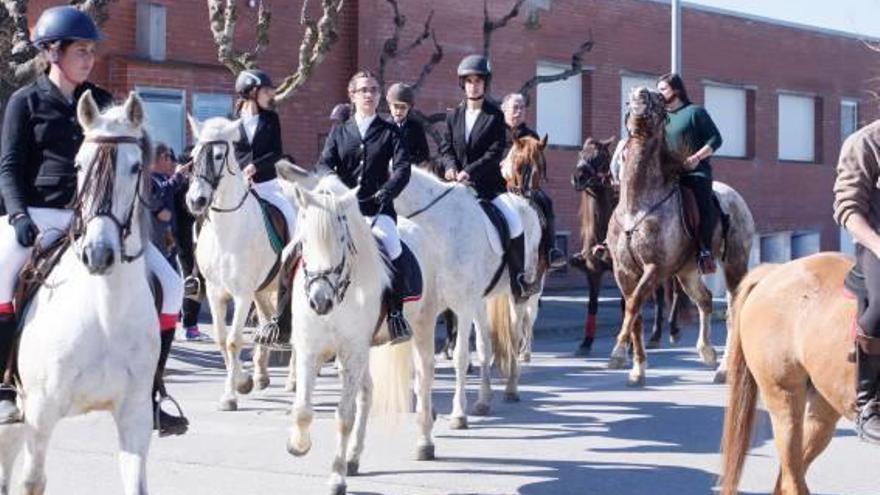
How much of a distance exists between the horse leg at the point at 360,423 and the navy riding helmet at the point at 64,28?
3309mm

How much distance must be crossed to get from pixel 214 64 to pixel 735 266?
10.7 meters

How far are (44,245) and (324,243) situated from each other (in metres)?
2.09

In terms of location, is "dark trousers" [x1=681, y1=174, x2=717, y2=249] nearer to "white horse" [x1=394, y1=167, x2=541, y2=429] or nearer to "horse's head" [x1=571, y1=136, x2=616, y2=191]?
"horse's head" [x1=571, y1=136, x2=616, y2=191]

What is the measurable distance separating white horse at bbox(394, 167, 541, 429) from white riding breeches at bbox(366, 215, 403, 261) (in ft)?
3.69

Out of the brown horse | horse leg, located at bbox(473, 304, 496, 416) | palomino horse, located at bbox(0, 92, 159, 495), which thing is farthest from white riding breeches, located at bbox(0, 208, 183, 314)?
horse leg, located at bbox(473, 304, 496, 416)

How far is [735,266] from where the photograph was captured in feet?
49.2

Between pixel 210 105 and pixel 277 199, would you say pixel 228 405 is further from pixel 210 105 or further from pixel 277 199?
pixel 210 105

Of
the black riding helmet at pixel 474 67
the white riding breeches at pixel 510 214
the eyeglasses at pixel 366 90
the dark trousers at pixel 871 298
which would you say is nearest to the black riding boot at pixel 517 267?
the white riding breeches at pixel 510 214

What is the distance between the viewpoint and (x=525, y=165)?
14.1 meters

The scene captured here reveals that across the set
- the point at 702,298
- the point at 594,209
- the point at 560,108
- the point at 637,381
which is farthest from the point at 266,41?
the point at 560,108

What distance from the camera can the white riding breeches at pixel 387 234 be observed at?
9.50 metres

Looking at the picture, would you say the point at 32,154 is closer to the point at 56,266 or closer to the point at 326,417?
the point at 56,266

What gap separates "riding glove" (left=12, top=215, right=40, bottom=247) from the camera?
21.5 feet

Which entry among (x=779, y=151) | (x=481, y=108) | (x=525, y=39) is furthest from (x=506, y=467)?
(x=779, y=151)
